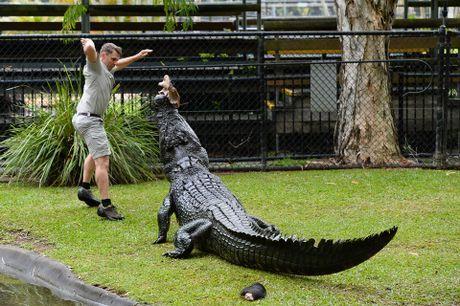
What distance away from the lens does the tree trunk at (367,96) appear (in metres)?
11.0

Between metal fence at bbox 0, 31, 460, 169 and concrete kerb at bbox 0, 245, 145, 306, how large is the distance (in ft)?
13.9

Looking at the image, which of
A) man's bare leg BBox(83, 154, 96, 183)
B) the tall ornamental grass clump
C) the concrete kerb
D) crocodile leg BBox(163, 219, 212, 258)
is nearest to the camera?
the concrete kerb

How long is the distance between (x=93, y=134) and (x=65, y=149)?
2.21 meters

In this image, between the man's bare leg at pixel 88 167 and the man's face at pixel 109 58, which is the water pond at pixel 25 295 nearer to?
the man's bare leg at pixel 88 167

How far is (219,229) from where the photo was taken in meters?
5.98

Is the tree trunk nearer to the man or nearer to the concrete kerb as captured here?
the man

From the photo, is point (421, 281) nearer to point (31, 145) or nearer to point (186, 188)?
point (186, 188)

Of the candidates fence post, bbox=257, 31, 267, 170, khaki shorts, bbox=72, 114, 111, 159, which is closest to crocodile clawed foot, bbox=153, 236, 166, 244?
khaki shorts, bbox=72, 114, 111, 159

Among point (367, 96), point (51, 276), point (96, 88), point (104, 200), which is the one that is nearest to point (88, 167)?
point (104, 200)

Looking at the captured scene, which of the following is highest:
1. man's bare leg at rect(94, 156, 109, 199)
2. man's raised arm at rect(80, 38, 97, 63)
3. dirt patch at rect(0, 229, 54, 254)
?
man's raised arm at rect(80, 38, 97, 63)

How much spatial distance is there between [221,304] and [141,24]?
9275 mm

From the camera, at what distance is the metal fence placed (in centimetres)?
1102

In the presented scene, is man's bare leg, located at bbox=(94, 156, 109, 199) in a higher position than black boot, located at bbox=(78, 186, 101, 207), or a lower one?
higher

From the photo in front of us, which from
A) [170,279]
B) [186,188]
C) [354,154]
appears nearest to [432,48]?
[354,154]
